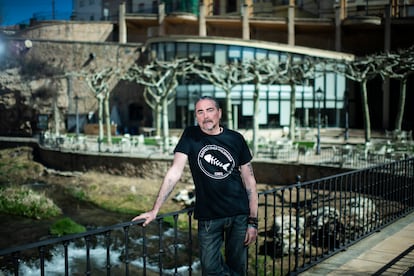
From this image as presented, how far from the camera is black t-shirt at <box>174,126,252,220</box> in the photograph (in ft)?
11.7

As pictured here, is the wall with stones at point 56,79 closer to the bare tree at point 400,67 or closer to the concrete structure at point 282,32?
the concrete structure at point 282,32

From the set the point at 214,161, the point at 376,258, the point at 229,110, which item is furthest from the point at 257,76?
the point at 214,161

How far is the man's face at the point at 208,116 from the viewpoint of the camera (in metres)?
3.61

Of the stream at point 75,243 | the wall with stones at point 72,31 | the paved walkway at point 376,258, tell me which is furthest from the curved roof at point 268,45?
the paved walkway at point 376,258

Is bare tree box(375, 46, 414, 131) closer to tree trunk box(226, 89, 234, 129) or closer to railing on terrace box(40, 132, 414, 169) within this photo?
railing on terrace box(40, 132, 414, 169)

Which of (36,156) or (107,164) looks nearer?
(107,164)

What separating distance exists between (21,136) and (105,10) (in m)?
21.8

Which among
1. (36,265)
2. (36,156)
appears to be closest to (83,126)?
(36,156)

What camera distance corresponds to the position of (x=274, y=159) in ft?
73.8

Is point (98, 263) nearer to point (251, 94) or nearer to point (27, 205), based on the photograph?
point (27, 205)

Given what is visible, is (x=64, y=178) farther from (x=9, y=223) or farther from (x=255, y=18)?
(x=255, y=18)

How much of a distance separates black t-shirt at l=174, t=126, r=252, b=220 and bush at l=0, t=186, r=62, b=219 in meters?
16.3

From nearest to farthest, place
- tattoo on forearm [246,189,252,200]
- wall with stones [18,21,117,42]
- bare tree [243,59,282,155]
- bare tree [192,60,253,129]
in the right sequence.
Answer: tattoo on forearm [246,189,252,200] < bare tree [243,59,282,155] < bare tree [192,60,253,129] < wall with stones [18,21,117,42]

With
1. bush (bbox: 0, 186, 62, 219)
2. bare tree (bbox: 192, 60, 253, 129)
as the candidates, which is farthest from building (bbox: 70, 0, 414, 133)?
bush (bbox: 0, 186, 62, 219)
